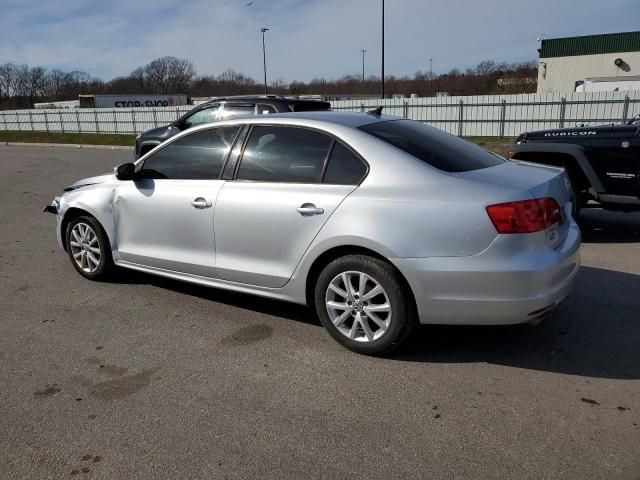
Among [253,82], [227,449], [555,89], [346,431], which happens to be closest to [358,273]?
[346,431]

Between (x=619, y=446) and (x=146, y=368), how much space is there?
8.99ft

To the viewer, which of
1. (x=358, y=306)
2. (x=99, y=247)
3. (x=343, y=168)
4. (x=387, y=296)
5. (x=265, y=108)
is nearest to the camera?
(x=387, y=296)

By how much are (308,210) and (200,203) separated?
1026mm

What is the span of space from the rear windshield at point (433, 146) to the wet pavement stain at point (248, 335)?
1.66 m

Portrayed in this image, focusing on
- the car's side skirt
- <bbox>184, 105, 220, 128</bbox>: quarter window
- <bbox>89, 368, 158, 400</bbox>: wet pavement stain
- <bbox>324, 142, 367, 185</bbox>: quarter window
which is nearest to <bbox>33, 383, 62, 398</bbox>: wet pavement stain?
<bbox>89, 368, 158, 400</bbox>: wet pavement stain

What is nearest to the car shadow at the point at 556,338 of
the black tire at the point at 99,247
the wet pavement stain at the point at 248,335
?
the wet pavement stain at the point at 248,335

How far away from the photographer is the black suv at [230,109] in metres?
8.86

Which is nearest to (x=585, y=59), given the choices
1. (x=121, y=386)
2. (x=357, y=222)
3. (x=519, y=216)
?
(x=519, y=216)

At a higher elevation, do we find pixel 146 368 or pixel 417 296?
pixel 417 296

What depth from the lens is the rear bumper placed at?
3131mm

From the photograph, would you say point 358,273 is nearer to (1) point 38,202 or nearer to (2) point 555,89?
(1) point 38,202

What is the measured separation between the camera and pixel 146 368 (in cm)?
354

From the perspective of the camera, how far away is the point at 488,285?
316 cm

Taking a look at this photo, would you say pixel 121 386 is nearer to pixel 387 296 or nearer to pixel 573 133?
pixel 387 296
